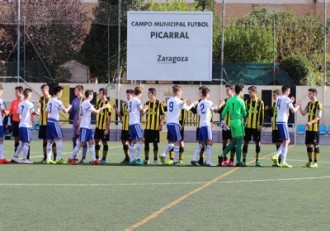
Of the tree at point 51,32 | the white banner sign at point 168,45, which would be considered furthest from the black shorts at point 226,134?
the tree at point 51,32

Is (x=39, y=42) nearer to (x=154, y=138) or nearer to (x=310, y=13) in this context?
(x=310, y=13)

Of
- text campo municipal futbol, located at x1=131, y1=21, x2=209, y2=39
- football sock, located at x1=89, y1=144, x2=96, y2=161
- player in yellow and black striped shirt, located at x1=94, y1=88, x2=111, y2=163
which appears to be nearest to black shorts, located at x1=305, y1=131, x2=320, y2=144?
player in yellow and black striped shirt, located at x1=94, y1=88, x2=111, y2=163

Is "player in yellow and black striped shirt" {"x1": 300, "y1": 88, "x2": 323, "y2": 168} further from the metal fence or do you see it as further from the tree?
the tree

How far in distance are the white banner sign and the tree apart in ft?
12.3

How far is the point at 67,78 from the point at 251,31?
1470cm

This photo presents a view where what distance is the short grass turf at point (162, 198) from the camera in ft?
35.6

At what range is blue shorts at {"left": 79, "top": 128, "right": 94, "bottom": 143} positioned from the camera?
851 inches

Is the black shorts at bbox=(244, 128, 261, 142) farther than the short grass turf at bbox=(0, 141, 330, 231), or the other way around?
the black shorts at bbox=(244, 128, 261, 142)

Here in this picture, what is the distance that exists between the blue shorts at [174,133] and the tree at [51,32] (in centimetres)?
1649

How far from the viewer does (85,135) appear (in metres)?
21.6

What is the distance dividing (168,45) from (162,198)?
22.7 metres

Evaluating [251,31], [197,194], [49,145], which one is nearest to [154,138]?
[49,145]

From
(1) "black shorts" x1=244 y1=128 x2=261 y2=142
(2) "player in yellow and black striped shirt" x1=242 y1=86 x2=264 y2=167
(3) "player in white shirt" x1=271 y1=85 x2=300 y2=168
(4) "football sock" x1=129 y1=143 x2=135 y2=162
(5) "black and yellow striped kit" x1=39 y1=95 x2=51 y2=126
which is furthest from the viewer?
(5) "black and yellow striped kit" x1=39 y1=95 x2=51 y2=126

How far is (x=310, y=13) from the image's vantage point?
55.1m
